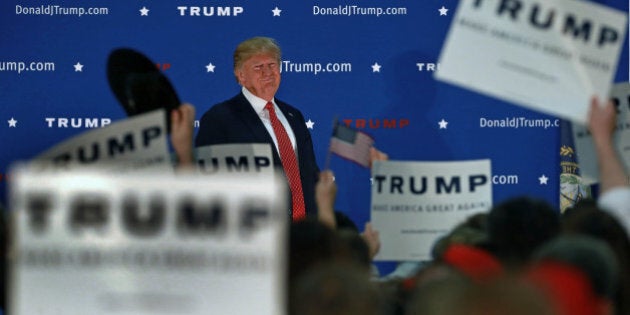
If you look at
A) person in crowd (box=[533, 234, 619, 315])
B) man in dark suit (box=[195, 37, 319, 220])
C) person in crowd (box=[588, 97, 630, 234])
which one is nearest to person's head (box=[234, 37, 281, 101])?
man in dark suit (box=[195, 37, 319, 220])

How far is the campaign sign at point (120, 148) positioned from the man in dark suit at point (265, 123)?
95.5 inches

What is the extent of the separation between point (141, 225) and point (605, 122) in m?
1.97

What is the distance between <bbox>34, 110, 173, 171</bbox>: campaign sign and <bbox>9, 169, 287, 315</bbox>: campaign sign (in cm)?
91

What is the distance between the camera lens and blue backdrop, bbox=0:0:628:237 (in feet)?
23.4

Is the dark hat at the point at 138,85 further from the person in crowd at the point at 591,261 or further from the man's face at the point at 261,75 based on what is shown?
the person in crowd at the point at 591,261

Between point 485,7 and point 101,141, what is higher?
point 485,7

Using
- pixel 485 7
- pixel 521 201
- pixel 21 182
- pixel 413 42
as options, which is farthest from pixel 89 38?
pixel 21 182

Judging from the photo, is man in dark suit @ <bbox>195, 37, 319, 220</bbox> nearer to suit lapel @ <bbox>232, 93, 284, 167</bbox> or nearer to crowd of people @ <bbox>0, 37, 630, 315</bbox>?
suit lapel @ <bbox>232, 93, 284, 167</bbox>

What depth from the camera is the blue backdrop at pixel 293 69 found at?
714 centimetres

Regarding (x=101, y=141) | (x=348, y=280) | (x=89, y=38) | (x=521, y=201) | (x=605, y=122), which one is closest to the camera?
(x=348, y=280)

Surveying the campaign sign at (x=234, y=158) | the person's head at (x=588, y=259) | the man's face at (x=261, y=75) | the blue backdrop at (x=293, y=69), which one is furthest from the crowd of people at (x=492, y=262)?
the blue backdrop at (x=293, y=69)

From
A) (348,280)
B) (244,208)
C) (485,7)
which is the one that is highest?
(485,7)

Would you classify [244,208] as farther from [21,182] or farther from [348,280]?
[21,182]

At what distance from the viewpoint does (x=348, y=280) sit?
2.02 meters
